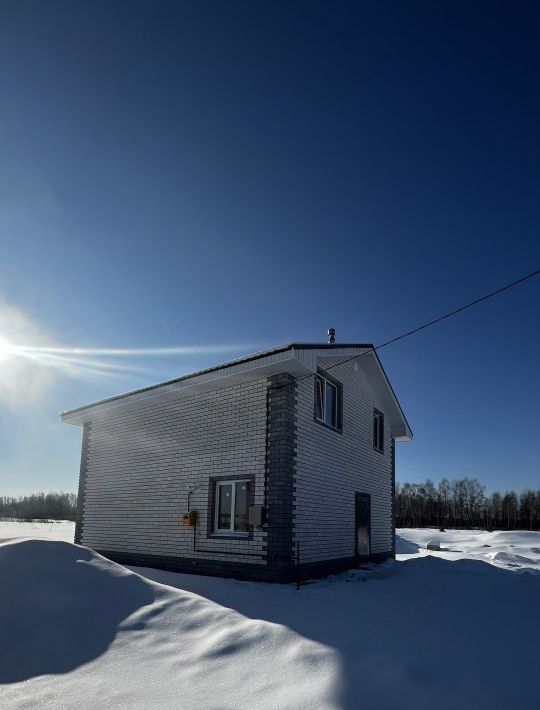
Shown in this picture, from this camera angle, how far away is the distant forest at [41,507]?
9863 centimetres

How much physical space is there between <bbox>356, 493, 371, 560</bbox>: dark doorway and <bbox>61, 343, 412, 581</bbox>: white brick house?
0.05m

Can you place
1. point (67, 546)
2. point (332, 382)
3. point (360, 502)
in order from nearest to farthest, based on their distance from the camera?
point (67, 546) → point (332, 382) → point (360, 502)

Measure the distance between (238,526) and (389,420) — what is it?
325 inches

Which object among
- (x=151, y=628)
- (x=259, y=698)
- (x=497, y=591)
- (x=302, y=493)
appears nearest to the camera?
(x=259, y=698)

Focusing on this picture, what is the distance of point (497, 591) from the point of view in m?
8.77

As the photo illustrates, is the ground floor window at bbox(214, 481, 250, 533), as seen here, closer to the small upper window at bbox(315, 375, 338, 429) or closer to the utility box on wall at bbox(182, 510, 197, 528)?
the utility box on wall at bbox(182, 510, 197, 528)

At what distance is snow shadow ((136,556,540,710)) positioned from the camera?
13.5 ft

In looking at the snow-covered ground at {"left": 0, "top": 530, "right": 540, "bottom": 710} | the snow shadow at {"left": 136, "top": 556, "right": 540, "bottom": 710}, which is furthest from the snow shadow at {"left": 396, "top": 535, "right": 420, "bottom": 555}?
the snow-covered ground at {"left": 0, "top": 530, "right": 540, "bottom": 710}

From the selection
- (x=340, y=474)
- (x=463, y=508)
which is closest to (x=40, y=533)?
(x=340, y=474)

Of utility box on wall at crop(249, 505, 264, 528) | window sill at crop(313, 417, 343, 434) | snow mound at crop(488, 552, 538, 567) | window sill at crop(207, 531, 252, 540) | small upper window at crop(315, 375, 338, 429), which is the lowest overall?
snow mound at crop(488, 552, 538, 567)

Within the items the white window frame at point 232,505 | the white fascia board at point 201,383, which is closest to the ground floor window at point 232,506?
the white window frame at point 232,505

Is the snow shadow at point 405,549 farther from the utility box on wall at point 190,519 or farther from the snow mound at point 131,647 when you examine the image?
the snow mound at point 131,647

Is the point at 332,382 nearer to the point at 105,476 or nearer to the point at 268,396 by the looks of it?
the point at 268,396

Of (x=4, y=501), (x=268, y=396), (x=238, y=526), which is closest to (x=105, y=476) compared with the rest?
(x=238, y=526)
